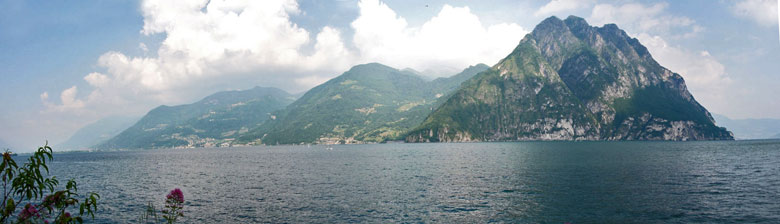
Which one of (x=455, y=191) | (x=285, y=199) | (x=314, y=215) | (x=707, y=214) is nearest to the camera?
(x=707, y=214)

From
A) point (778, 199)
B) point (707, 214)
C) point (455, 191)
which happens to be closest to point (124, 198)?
point (455, 191)

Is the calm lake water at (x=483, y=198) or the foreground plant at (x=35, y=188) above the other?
the foreground plant at (x=35, y=188)

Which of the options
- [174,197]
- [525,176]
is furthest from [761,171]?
[174,197]

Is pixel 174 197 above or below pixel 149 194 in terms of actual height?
above

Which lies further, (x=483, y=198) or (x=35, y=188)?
(x=483, y=198)

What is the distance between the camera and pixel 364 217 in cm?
5153

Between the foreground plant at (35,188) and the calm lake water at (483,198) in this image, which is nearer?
the foreground plant at (35,188)

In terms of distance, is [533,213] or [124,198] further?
[124,198]

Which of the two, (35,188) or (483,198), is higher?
(35,188)

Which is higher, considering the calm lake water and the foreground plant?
the foreground plant

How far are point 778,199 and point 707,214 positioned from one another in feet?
64.7

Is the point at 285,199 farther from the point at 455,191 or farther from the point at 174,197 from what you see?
the point at 174,197

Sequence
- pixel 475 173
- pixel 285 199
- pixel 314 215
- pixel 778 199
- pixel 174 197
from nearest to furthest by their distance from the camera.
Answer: pixel 174 197 < pixel 314 215 < pixel 778 199 < pixel 285 199 < pixel 475 173

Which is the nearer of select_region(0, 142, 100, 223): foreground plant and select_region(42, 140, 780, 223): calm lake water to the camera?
select_region(0, 142, 100, 223): foreground plant
